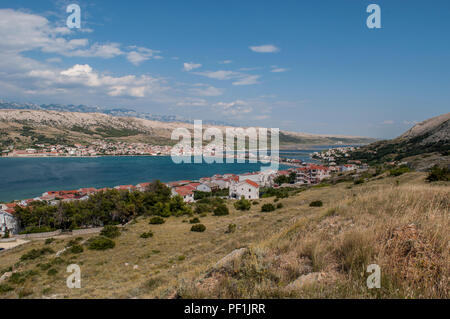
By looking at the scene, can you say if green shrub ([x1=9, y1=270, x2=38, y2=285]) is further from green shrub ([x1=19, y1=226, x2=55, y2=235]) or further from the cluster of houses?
the cluster of houses

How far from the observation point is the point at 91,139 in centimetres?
18525

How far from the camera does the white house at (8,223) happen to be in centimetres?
3809

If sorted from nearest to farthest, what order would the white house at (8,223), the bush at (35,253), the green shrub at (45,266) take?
the green shrub at (45,266) → the bush at (35,253) → the white house at (8,223)

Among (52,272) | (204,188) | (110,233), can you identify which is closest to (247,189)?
(204,188)

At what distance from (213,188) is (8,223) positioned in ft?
139

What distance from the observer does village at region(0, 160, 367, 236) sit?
4062 centimetres

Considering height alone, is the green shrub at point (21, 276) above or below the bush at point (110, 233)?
above

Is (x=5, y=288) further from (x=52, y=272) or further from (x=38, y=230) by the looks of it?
(x=38, y=230)

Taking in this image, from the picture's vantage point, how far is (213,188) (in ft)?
216

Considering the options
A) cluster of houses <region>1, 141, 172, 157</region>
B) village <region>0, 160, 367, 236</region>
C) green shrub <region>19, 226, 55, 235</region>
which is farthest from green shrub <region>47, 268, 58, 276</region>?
cluster of houses <region>1, 141, 172, 157</region>

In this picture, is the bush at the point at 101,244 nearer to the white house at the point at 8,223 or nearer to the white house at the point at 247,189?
the white house at the point at 8,223

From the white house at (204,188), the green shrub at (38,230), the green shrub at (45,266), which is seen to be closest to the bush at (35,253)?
the green shrub at (45,266)
